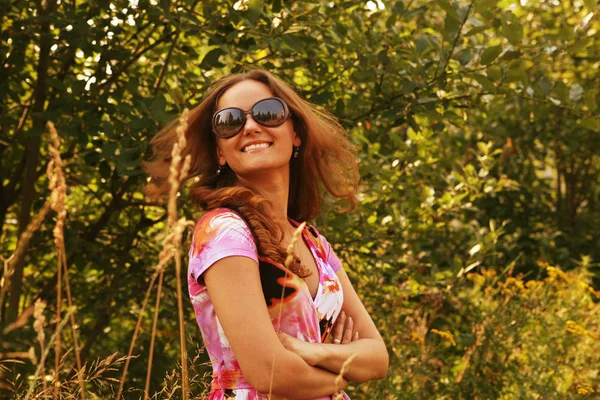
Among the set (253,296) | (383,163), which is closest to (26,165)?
(383,163)

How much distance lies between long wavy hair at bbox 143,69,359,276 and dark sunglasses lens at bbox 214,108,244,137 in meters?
0.13

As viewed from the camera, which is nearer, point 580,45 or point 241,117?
point 241,117

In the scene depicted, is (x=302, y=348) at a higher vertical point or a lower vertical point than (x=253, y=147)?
lower

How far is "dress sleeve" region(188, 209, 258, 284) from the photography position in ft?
6.03

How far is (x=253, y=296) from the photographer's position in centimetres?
180

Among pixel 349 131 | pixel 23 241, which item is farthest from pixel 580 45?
pixel 23 241

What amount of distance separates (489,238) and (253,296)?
2.86 metres

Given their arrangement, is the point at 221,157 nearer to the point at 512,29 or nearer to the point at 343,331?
the point at 343,331

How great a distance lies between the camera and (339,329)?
7.26ft

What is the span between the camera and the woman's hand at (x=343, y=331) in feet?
7.22

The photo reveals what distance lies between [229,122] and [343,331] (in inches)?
23.8

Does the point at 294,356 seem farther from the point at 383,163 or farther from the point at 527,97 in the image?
the point at 383,163

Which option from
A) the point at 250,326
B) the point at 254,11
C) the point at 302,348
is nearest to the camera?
the point at 250,326

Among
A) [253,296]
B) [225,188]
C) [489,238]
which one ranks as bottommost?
[489,238]
